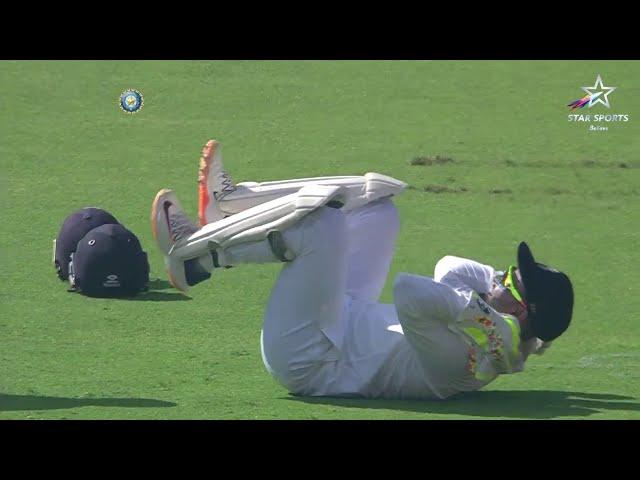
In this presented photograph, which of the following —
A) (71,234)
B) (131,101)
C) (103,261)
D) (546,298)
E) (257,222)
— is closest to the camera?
(546,298)

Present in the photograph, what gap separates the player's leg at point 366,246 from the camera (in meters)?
6.73

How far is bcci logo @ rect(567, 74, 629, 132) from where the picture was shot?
12.0 meters

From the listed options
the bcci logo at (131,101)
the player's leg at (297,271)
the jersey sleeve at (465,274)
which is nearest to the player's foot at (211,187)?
the player's leg at (297,271)

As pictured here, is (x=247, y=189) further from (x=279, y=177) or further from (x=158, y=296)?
(x=279, y=177)

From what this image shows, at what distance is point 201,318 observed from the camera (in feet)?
26.3

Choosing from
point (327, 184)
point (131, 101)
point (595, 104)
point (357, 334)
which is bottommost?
point (357, 334)

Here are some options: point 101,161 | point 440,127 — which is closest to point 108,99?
point 101,161

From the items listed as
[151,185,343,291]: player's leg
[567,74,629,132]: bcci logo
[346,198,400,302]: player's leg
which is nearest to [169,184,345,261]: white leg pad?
[151,185,343,291]: player's leg

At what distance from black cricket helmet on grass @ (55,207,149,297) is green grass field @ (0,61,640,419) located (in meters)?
0.13

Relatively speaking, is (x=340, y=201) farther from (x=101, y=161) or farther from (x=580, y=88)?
(x=580, y=88)

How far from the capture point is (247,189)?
6.88 meters

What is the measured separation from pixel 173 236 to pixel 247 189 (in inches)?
22.2

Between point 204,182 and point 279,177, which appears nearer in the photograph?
point 204,182

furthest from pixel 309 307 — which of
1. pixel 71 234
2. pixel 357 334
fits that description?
pixel 71 234
